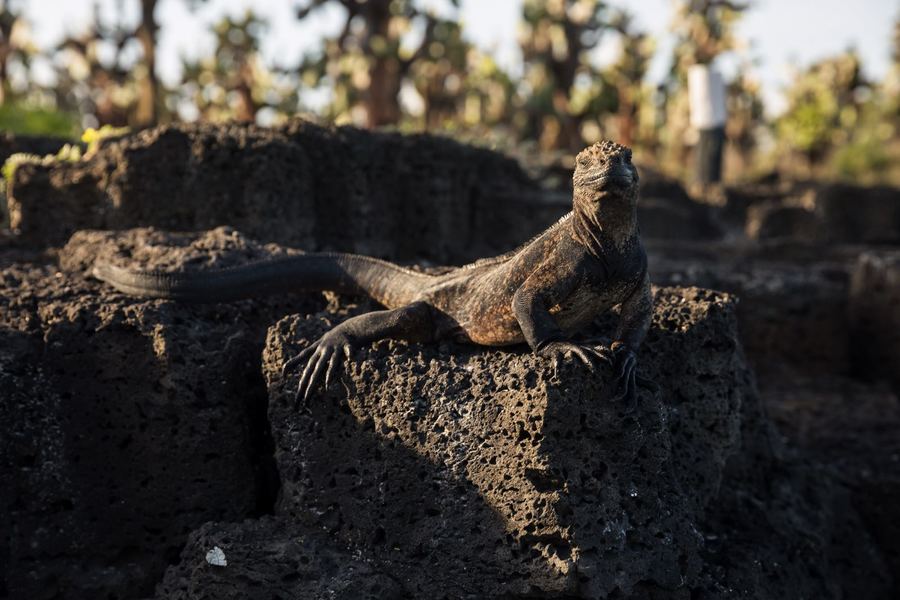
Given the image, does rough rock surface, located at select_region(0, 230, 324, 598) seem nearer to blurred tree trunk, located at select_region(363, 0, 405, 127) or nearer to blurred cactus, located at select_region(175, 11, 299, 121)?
blurred tree trunk, located at select_region(363, 0, 405, 127)

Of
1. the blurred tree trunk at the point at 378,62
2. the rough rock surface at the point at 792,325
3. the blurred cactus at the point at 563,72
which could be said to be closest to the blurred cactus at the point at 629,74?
the blurred cactus at the point at 563,72

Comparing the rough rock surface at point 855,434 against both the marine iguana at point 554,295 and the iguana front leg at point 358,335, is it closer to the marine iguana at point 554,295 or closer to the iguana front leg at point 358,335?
the marine iguana at point 554,295

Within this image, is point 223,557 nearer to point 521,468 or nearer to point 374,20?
point 521,468

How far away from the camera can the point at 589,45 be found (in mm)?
23469

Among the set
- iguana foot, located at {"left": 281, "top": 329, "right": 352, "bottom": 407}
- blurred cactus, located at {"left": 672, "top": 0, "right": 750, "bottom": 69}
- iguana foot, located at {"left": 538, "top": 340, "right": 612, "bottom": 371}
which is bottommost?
iguana foot, located at {"left": 281, "top": 329, "right": 352, "bottom": 407}

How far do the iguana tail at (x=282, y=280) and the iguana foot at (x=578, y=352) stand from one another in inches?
31.4

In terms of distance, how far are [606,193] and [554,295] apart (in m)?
0.43

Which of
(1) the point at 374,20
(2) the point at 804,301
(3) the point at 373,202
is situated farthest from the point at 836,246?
(1) the point at 374,20

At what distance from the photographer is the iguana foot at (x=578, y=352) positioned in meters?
3.53

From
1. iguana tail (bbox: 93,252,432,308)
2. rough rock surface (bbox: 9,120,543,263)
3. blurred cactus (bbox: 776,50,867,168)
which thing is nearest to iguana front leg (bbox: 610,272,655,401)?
iguana tail (bbox: 93,252,432,308)

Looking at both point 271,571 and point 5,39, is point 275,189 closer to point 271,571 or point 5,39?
point 271,571

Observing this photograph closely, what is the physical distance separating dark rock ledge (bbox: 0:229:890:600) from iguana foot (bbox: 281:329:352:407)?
0.21 feet

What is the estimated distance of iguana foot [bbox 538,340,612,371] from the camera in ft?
11.6

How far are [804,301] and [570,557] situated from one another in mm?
4928
